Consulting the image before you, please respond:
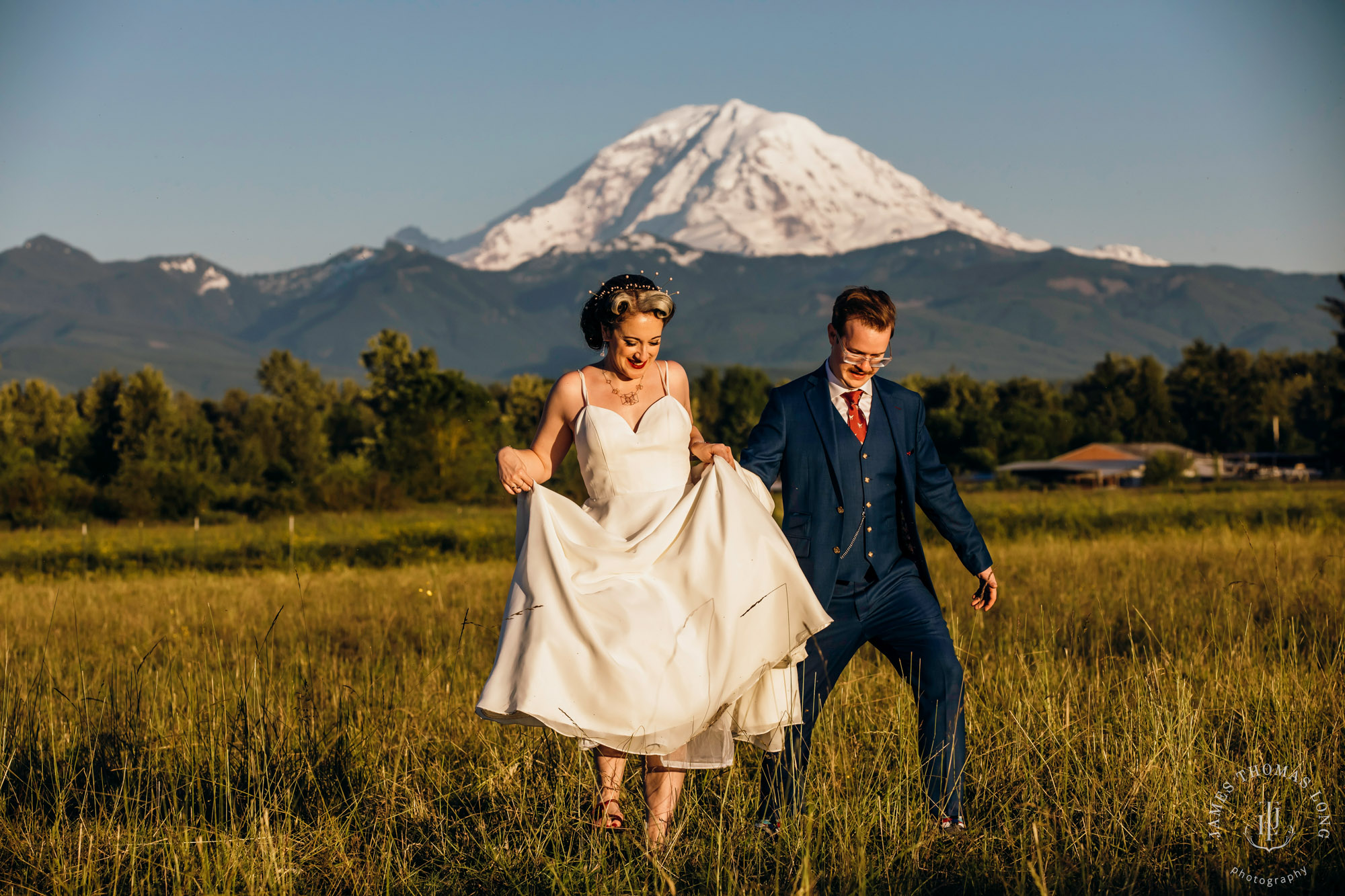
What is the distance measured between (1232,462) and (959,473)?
861 inches

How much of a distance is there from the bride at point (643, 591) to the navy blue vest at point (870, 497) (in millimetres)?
432

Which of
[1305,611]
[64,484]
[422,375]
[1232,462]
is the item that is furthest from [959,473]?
[1305,611]

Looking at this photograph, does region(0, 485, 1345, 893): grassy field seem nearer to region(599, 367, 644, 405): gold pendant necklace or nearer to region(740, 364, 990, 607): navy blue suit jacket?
region(740, 364, 990, 607): navy blue suit jacket

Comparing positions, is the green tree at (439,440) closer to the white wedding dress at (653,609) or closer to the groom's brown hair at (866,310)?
the groom's brown hair at (866,310)

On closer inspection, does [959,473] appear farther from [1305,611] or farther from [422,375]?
[1305,611]

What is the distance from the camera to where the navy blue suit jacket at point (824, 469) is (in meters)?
5.04

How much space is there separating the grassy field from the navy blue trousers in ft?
0.51

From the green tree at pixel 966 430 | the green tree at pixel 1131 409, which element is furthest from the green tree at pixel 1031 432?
the green tree at pixel 1131 409

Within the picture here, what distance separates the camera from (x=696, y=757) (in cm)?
461

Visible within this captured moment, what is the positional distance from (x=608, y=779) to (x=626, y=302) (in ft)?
6.32

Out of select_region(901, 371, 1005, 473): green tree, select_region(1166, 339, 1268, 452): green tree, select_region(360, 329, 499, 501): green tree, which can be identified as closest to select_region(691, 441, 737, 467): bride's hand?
select_region(360, 329, 499, 501): green tree

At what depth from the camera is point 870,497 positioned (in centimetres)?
509

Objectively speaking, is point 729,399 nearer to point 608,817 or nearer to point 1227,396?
point 1227,396

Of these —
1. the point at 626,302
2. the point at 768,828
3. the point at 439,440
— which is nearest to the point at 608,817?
the point at 768,828
